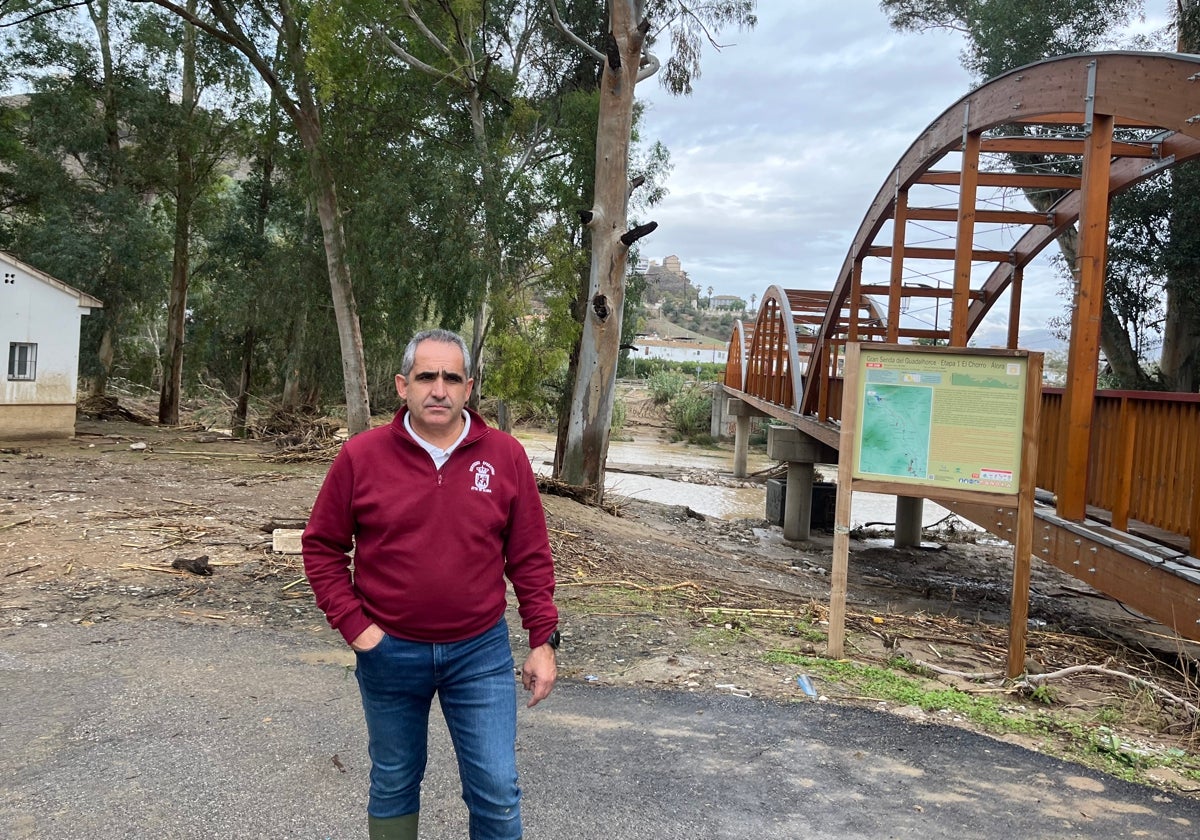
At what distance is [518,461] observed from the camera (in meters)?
2.63

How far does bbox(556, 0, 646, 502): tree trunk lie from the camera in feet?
46.3

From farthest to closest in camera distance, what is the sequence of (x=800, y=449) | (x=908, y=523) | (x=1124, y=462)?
(x=800, y=449) < (x=908, y=523) < (x=1124, y=462)

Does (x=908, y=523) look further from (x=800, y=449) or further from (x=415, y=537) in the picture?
(x=415, y=537)

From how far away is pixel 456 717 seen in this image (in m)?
2.52

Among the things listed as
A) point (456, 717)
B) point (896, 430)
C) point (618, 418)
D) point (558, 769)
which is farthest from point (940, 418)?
point (618, 418)

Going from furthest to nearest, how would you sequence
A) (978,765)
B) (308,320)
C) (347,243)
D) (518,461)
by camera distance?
(308,320) → (347,243) → (978,765) → (518,461)

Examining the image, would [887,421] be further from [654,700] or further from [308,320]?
[308,320]

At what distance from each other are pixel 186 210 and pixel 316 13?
393 inches

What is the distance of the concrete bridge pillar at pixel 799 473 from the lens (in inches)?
702

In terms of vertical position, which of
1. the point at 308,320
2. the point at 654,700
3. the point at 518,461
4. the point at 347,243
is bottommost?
the point at 654,700

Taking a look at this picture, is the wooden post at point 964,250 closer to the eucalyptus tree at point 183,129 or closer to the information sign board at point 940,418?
the information sign board at point 940,418

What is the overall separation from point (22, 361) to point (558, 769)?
16031 millimetres

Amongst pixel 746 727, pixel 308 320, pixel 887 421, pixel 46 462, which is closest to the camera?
pixel 746 727

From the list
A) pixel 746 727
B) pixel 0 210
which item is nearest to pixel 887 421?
pixel 746 727
